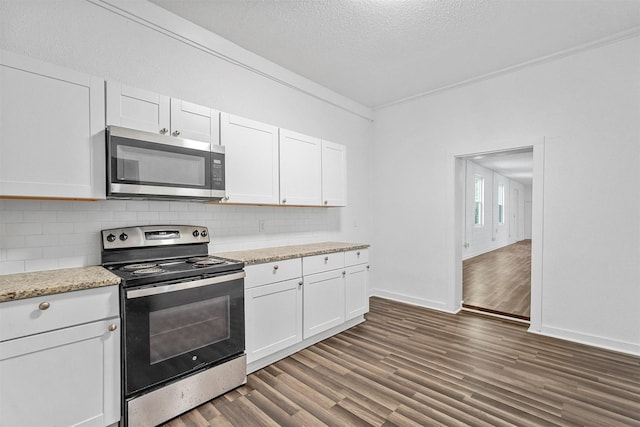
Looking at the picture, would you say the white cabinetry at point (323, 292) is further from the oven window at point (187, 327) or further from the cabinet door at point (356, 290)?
the oven window at point (187, 327)

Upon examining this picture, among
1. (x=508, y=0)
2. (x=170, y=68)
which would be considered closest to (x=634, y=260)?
(x=508, y=0)

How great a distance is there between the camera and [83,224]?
217 cm

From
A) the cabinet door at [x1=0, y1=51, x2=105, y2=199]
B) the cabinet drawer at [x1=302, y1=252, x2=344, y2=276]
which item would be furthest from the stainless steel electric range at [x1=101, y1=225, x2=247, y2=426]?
the cabinet drawer at [x1=302, y1=252, x2=344, y2=276]

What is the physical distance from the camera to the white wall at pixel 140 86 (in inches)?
78.0

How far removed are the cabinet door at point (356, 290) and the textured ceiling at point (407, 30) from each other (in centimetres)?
227

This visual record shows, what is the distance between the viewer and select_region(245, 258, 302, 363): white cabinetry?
8.12 ft

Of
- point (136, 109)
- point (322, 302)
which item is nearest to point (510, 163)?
point (322, 302)

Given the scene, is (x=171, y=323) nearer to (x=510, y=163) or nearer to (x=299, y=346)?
(x=299, y=346)

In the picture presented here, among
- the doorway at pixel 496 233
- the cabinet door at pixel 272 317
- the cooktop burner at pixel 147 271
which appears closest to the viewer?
the cooktop burner at pixel 147 271

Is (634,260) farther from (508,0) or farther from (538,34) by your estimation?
(508,0)

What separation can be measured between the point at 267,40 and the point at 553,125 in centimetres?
304

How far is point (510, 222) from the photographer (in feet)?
39.0

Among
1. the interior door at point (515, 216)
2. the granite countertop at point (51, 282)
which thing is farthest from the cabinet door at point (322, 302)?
the interior door at point (515, 216)

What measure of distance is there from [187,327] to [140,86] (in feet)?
6.15
